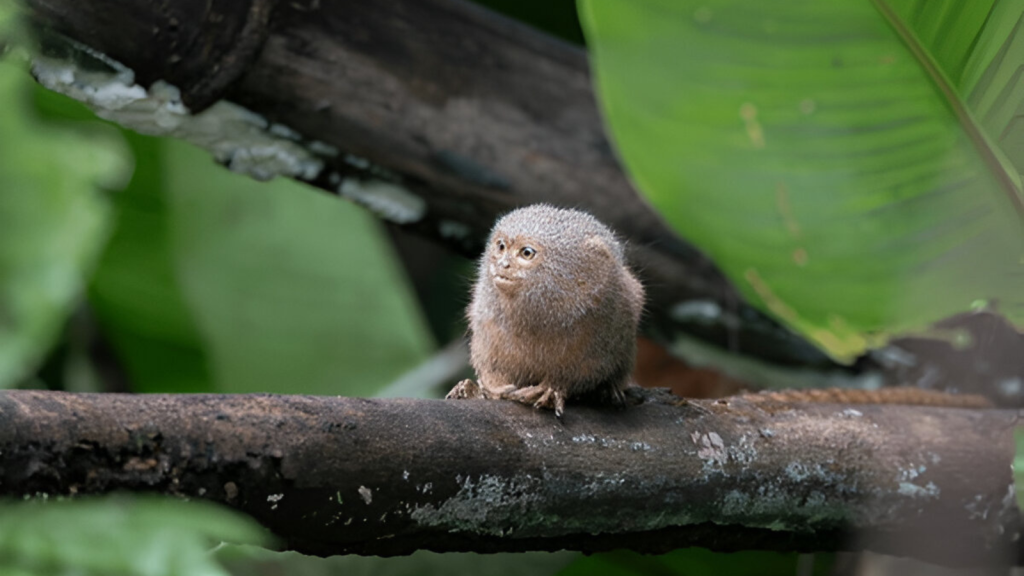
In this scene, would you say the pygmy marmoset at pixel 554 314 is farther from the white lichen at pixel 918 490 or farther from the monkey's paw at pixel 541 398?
the white lichen at pixel 918 490

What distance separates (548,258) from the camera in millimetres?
1801

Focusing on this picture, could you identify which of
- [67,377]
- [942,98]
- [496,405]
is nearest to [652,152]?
[942,98]

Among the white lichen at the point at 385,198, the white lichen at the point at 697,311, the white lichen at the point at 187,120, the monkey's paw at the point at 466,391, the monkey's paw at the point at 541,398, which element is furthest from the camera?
the white lichen at the point at 697,311

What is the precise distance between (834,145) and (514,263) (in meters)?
0.93

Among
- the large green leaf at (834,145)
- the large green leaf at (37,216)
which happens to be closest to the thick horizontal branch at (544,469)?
the large green leaf at (834,145)

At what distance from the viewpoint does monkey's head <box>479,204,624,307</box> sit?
1.78 metres

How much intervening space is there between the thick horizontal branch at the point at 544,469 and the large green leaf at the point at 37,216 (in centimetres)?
108

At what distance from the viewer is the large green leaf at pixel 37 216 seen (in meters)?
2.22

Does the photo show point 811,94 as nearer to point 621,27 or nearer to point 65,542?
point 621,27

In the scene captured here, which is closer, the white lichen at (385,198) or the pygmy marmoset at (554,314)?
the pygmy marmoset at (554,314)

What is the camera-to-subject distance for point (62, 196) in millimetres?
2332

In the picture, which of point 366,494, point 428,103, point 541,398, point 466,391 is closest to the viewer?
point 366,494

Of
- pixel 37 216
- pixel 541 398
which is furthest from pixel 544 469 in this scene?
pixel 37 216

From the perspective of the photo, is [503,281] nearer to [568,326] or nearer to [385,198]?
[568,326]
